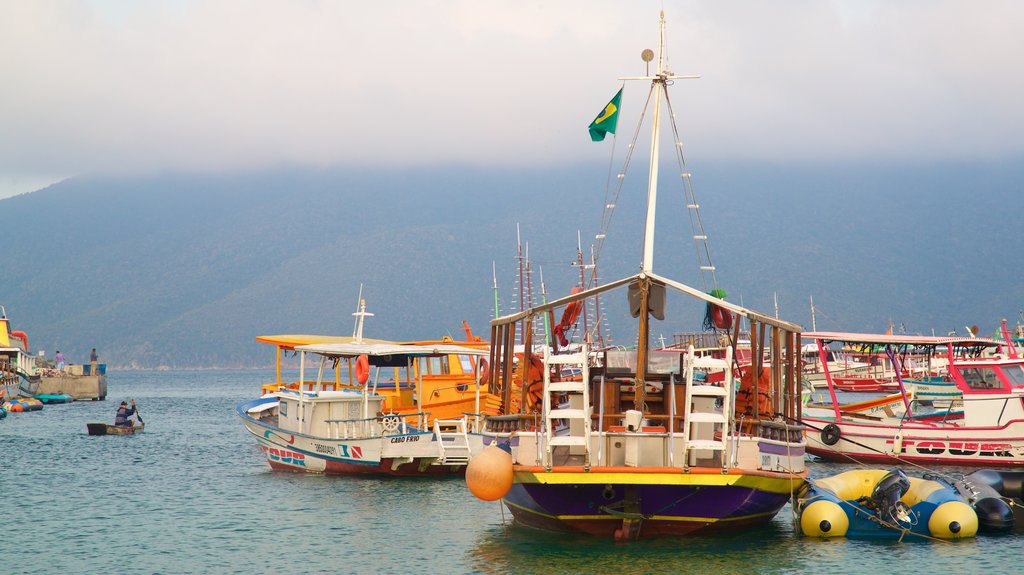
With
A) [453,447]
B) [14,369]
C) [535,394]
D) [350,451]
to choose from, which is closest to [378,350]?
[350,451]

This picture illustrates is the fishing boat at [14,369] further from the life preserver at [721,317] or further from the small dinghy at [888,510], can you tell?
the small dinghy at [888,510]

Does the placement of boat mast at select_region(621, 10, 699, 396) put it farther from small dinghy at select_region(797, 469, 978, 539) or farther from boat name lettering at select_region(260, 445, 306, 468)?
boat name lettering at select_region(260, 445, 306, 468)

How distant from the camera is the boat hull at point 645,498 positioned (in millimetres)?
22688

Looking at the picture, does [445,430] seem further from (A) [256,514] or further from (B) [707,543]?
(B) [707,543]

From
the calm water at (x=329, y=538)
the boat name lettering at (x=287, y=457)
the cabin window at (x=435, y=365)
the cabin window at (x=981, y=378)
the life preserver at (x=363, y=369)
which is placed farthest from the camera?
the cabin window at (x=435, y=365)

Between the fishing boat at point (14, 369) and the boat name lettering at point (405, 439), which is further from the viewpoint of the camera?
the fishing boat at point (14, 369)

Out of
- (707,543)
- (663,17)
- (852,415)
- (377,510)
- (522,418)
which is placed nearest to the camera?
(707,543)

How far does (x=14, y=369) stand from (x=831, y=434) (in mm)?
73737

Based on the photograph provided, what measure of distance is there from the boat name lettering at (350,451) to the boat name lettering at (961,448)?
56.2ft

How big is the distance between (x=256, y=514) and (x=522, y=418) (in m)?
9.58

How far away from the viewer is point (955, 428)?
1511 inches

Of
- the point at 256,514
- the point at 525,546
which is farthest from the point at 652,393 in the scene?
the point at 256,514

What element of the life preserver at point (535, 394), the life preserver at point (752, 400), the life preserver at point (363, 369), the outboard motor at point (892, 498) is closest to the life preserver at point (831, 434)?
the life preserver at point (752, 400)

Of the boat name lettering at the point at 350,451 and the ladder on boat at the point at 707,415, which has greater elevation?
the ladder on boat at the point at 707,415
